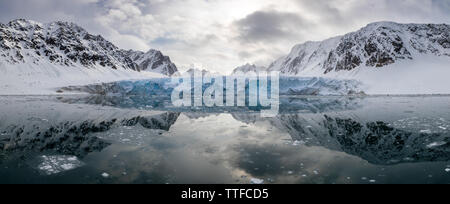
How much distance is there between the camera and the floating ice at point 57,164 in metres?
7.04

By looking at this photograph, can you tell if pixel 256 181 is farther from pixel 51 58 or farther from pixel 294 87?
pixel 51 58

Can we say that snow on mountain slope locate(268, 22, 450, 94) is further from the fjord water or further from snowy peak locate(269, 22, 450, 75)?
the fjord water

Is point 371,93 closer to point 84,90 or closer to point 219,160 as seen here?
point 219,160

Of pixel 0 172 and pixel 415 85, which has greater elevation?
pixel 415 85

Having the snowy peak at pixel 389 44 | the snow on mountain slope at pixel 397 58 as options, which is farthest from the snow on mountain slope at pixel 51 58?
the snowy peak at pixel 389 44

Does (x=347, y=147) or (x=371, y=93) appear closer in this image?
(x=347, y=147)

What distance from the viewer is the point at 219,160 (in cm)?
801

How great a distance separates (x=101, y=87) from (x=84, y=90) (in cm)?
394

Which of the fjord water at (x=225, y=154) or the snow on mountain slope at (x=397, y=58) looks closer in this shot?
the fjord water at (x=225, y=154)

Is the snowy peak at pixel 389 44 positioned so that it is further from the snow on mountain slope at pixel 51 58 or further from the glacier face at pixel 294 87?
the snow on mountain slope at pixel 51 58

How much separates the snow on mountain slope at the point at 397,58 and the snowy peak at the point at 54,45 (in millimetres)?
90499

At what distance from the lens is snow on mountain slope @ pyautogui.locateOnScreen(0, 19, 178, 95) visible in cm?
6247
